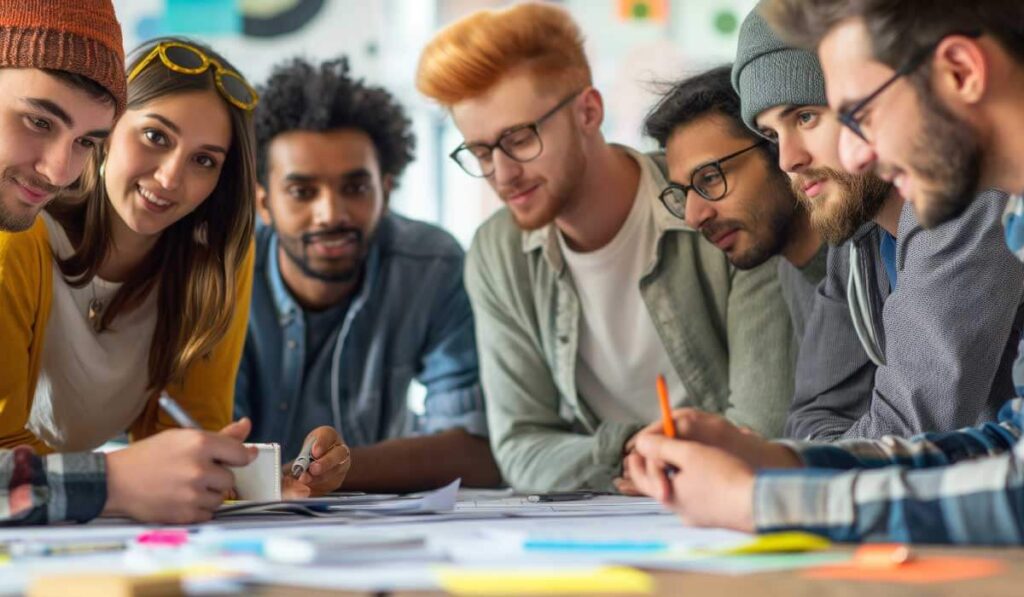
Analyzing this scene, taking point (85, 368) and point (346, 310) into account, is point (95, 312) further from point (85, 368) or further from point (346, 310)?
point (346, 310)

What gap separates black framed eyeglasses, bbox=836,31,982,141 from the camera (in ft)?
4.32

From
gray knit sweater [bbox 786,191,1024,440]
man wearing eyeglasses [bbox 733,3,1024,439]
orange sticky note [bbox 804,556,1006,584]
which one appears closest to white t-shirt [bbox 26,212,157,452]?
man wearing eyeglasses [bbox 733,3,1024,439]

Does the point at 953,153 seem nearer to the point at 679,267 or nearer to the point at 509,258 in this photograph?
the point at 679,267

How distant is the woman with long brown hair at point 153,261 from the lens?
2.34m

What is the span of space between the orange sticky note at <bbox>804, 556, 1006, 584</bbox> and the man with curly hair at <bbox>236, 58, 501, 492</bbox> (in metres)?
2.33

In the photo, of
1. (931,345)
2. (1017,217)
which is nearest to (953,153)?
(1017,217)

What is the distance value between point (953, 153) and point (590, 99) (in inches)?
71.1

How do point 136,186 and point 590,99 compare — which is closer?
point 136,186

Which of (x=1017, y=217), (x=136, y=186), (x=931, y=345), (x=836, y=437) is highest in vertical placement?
(x=136, y=186)

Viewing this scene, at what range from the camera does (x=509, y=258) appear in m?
3.09

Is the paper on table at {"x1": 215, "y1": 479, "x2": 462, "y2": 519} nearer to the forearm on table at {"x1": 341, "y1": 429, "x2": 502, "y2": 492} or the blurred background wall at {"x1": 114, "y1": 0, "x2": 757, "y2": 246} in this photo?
the forearm on table at {"x1": 341, "y1": 429, "x2": 502, "y2": 492}

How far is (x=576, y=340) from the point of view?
2.95m

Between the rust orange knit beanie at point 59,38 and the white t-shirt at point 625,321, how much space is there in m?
1.30

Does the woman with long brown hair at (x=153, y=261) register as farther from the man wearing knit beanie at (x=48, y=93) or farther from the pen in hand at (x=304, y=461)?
the man wearing knit beanie at (x=48, y=93)
